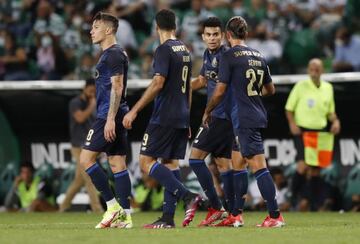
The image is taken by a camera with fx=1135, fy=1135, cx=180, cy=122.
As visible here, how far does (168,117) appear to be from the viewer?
1204 cm

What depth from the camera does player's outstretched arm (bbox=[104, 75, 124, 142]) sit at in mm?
11922

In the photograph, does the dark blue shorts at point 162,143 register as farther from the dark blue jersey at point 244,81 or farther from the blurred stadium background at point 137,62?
the blurred stadium background at point 137,62

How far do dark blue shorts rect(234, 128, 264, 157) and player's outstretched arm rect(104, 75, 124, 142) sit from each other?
1.33 m

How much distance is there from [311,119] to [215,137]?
406cm

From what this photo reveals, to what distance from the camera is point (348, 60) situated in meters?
19.6

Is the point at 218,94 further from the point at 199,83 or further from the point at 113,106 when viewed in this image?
the point at 199,83

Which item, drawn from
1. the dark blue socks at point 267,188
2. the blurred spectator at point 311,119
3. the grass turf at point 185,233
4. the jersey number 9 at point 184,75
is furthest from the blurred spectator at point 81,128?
the dark blue socks at point 267,188

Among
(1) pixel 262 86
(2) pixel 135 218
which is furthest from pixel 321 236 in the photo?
(2) pixel 135 218

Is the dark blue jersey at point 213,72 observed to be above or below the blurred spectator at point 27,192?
above

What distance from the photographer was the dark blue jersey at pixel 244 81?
472 inches

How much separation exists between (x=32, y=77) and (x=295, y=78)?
19.7 ft

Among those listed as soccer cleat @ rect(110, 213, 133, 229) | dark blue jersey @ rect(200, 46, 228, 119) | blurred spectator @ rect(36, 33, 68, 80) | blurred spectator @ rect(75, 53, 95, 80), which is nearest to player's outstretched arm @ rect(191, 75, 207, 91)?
dark blue jersey @ rect(200, 46, 228, 119)

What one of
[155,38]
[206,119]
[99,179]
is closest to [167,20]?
[206,119]

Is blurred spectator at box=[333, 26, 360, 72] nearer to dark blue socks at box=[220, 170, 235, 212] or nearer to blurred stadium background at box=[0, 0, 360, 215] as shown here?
blurred stadium background at box=[0, 0, 360, 215]
